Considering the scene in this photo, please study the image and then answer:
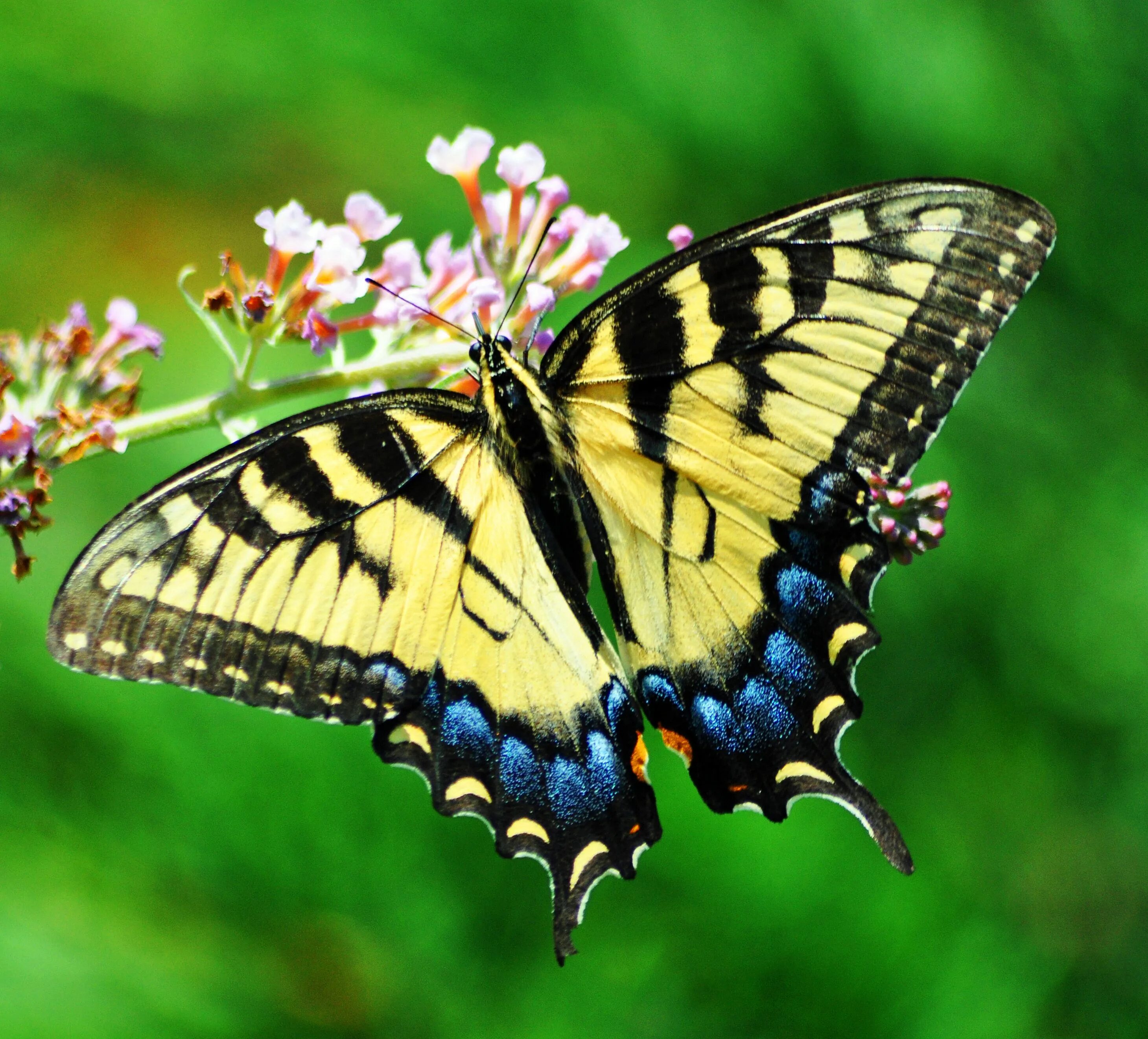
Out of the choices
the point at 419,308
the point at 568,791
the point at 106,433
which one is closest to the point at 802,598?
the point at 568,791

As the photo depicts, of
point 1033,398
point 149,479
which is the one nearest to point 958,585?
point 1033,398

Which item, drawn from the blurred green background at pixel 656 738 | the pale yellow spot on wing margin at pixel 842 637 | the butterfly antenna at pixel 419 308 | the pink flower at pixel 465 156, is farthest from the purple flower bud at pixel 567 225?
the blurred green background at pixel 656 738

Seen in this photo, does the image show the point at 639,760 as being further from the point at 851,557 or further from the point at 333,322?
the point at 333,322

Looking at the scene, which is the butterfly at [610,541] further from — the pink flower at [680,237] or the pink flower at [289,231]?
the pink flower at [289,231]

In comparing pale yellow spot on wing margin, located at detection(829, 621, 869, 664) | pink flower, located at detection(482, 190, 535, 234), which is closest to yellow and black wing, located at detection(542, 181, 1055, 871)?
pale yellow spot on wing margin, located at detection(829, 621, 869, 664)

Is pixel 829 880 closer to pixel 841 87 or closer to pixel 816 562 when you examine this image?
pixel 816 562

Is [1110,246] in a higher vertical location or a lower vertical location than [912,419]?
higher
